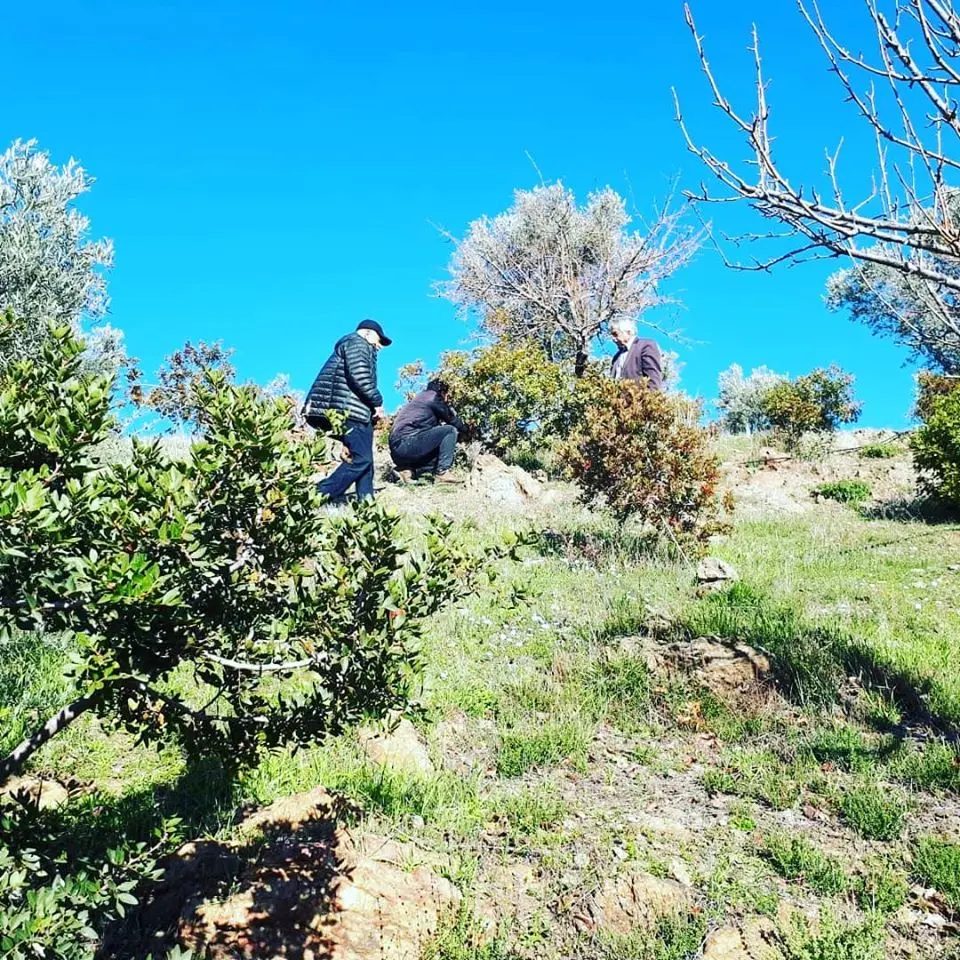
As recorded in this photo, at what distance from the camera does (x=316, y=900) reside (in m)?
3.02

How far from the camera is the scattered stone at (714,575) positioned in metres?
6.77

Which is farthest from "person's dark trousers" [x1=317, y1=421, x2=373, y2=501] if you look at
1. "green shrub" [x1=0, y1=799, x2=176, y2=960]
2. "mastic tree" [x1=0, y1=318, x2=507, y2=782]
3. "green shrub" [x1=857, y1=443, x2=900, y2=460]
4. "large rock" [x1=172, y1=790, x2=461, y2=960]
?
"green shrub" [x1=857, y1=443, x2=900, y2=460]

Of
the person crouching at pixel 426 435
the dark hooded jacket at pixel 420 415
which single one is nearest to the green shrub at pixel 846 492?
the person crouching at pixel 426 435

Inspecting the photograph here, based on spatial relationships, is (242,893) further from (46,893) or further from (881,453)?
(881,453)

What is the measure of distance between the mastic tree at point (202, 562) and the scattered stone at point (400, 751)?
1.57 m

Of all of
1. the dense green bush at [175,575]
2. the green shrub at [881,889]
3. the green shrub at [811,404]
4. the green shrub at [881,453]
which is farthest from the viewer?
the green shrub at [811,404]

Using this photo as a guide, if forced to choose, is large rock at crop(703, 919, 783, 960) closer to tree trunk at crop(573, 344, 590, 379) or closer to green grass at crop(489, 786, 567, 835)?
green grass at crop(489, 786, 567, 835)

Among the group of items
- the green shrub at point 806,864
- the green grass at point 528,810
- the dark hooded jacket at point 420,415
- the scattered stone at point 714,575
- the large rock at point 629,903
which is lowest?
the large rock at point 629,903

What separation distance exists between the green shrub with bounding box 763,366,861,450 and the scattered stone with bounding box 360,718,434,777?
1464cm

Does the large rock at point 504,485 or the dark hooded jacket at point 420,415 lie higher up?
the dark hooded jacket at point 420,415

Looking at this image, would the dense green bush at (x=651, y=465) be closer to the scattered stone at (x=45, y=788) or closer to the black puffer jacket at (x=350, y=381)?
the black puffer jacket at (x=350, y=381)

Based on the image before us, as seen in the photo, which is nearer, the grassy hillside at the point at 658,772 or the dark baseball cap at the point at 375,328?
the grassy hillside at the point at 658,772

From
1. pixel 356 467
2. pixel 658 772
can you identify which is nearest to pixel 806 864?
pixel 658 772

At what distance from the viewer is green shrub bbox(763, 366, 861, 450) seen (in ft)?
56.4
